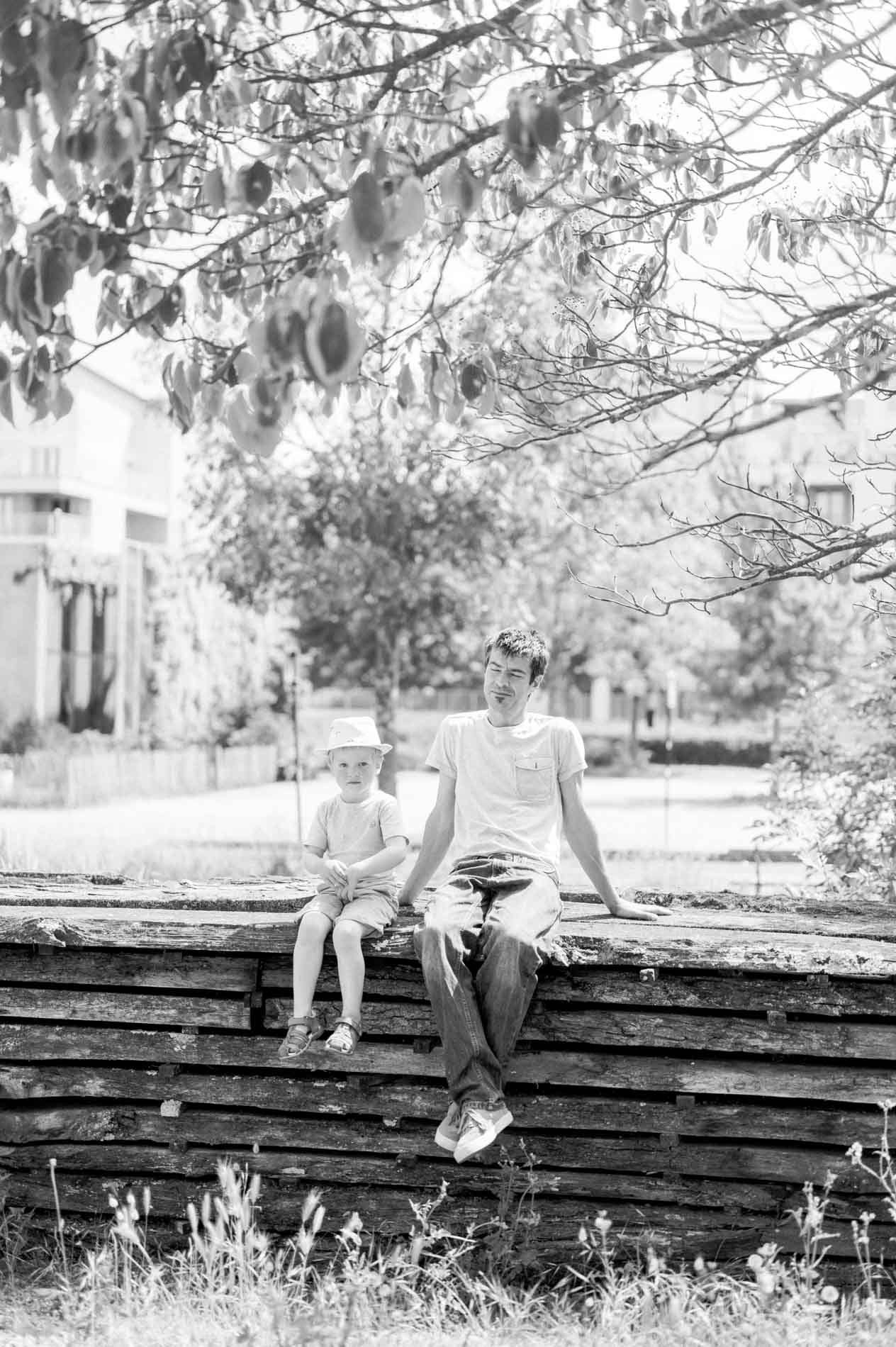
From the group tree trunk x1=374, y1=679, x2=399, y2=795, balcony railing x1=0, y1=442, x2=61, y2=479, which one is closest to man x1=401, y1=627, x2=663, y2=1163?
tree trunk x1=374, y1=679, x2=399, y2=795

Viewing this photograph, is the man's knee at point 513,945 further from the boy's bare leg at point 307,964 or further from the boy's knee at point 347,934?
the boy's bare leg at point 307,964

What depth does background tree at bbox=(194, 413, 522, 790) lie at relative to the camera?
46.2ft

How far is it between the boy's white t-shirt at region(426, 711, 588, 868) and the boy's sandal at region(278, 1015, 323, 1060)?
0.82m

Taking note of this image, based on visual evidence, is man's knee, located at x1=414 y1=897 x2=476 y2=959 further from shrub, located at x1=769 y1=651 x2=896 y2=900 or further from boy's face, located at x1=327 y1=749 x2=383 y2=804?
shrub, located at x1=769 y1=651 x2=896 y2=900

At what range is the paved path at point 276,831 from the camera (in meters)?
12.5

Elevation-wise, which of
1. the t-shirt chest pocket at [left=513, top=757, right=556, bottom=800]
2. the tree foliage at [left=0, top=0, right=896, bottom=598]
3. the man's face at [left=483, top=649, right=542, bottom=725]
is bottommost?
the t-shirt chest pocket at [left=513, top=757, right=556, bottom=800]

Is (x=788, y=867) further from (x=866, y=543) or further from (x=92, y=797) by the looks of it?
(x=92, y=797)

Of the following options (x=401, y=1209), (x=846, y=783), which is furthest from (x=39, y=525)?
(x=401, y=1209)

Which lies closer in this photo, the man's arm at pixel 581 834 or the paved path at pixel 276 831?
the man's arm at pixel 581 834

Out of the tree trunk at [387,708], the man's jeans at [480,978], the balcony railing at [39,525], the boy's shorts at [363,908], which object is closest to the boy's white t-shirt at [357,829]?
the boy's shorts at [363,908]

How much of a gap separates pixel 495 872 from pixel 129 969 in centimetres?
138

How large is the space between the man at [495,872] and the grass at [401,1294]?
467 millimetres

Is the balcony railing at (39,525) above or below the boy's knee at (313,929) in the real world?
above

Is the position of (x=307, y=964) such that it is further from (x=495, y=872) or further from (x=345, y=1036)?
(x=495, y=872)
